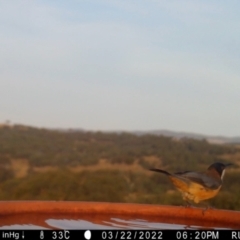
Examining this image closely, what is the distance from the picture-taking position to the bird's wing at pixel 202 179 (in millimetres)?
2441

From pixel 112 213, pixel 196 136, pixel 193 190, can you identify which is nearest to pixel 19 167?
pixel 196 136

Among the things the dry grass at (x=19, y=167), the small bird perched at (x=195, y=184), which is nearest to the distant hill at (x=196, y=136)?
the dry grass at (x=19, y=167)

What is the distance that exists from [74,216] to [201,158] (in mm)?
1919

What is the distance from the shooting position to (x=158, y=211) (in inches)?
97.3

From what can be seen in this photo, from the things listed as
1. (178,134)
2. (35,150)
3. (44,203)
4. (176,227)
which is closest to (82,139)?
(35,150)

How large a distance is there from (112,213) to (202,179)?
0.50 meters

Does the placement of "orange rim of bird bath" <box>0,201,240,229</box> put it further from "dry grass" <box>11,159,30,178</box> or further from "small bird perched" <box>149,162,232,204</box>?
Result: "dry grass" <box>11,159,30,178</box>

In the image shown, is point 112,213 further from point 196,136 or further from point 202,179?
point 196,136

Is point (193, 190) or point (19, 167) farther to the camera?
point (19, 167)

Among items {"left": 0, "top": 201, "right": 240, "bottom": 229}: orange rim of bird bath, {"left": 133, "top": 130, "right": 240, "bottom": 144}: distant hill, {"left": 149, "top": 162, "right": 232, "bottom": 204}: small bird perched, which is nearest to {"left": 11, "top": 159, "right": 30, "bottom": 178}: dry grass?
{"left": 133, "top": 130, "right": 240, "bottom": 144}: distant hill

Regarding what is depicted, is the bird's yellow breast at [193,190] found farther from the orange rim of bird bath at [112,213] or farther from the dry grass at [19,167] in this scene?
the dry grass at [19,167]

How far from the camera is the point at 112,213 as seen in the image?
2.51 metres

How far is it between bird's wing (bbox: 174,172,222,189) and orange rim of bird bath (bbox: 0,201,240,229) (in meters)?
0.13

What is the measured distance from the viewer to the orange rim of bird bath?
243 centimetres
